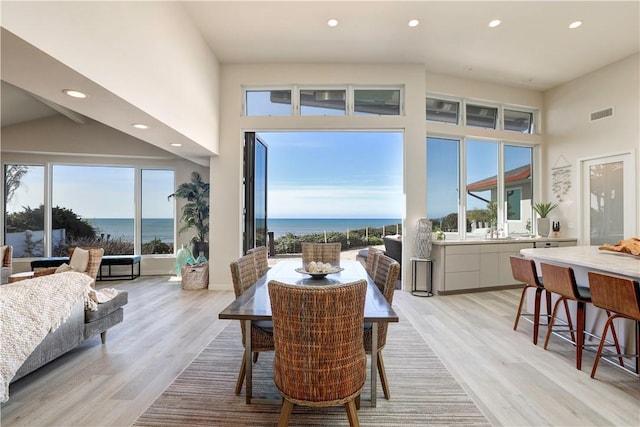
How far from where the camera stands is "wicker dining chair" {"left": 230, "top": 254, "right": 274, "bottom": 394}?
1.98 metres

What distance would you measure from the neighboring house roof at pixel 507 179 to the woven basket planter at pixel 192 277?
17.2 feet

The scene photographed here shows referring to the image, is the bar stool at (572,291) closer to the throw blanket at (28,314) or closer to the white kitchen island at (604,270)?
the white kitchen island at (604,270)

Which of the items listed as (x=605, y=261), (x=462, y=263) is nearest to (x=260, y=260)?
(x=605, y=261)

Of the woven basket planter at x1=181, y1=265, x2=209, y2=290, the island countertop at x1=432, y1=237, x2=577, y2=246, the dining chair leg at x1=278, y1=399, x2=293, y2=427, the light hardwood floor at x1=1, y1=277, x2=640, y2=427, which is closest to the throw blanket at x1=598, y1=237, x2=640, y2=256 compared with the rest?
the light hardwood floor at x1=1, y1=277, x2=640, y2=427

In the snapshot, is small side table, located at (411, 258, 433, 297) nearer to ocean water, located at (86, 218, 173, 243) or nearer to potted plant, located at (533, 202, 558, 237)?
potted plant, located at (533, 202, 558, 237)

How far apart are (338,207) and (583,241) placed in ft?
32.1

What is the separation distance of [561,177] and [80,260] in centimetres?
834

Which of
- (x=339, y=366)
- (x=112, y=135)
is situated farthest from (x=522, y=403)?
(x=112, y=135)

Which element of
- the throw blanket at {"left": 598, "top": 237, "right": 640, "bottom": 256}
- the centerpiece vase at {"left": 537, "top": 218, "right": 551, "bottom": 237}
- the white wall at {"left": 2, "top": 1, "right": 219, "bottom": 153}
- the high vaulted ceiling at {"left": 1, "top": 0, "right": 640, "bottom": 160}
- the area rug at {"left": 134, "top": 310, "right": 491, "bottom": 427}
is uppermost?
the high vaulted ceiling at {"left": 1, "top": 0, "right": 640, "bottom": 160}

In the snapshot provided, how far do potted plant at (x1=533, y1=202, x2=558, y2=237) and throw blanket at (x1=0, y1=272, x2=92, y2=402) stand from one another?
717 cm

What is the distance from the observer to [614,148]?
15.6 feet

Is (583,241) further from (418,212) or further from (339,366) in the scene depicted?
(339,366)

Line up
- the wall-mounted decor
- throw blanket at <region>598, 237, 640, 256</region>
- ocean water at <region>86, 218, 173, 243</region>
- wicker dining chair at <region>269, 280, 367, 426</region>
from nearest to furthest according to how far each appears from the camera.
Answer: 1. wicker dining chair at <region>269, 280, 367, 426</region>
2. throw blanket at <region>598, 237, 640, 256</region>
3. the wall-mounted decor
4. ocean water at <region>86, 218, 173, 243</region>

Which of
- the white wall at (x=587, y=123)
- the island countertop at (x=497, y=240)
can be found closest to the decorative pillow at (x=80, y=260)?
the island countertop at (x=497, y=240)
